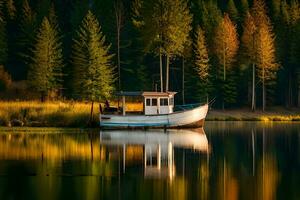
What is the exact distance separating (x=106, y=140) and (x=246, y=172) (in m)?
17.0

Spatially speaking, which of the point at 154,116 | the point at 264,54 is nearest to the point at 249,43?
the point at 264,54

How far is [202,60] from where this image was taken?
82500mm

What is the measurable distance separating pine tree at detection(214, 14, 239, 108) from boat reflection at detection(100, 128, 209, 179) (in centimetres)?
3473

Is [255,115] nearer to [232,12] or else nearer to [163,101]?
[232,12]

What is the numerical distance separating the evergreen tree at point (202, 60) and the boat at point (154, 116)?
2689 centimetres

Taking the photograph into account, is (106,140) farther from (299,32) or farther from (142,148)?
(299,32)

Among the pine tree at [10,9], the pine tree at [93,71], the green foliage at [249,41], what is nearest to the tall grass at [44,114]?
the pine tree at [93,71]

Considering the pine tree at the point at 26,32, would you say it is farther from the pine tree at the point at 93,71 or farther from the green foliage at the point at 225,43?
the green foliage at the point at 225,43

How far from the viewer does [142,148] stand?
117 feet

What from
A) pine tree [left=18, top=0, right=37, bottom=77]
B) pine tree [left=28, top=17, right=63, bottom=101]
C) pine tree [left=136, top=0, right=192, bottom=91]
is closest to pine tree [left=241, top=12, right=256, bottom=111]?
pine tree [left=136, top=0, right=192, bottom=91]

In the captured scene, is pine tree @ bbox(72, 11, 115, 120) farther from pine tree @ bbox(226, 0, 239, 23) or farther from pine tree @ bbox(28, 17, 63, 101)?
pine tree @ bbox(226, 0, 239, 23)

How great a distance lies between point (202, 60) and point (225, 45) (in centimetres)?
436

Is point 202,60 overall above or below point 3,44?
below

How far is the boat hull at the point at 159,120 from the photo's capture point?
53500 mm
